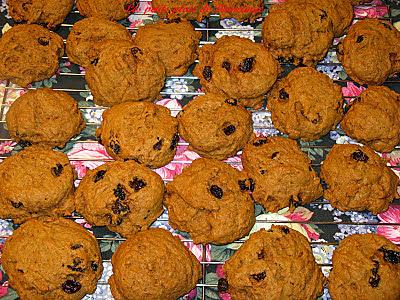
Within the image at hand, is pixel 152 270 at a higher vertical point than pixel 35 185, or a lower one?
lower

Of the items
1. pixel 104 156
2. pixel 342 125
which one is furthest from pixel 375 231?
pixel 104 156

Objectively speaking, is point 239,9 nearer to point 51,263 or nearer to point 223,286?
point 223,286

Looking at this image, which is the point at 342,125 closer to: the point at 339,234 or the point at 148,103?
the point at 339,234

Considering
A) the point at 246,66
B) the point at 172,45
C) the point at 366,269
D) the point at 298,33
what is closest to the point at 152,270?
the point at 366,269

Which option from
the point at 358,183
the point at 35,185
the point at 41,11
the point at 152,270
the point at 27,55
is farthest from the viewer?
the point at 41,11

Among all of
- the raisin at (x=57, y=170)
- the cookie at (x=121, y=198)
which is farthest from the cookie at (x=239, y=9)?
the raisin at (x=57, y=170)

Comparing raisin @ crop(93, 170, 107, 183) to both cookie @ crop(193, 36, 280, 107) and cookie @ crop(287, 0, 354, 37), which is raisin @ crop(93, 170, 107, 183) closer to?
cookie @ crop(193, 36, 280, 107)

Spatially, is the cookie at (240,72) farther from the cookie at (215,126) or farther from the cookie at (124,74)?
the cookie at (124,74)

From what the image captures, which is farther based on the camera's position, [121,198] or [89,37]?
[89,37]
